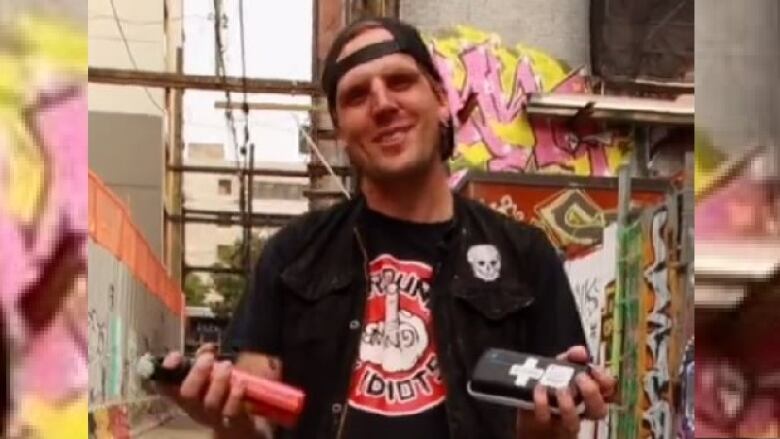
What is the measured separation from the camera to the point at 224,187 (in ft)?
5.43

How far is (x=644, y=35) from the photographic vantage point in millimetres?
1936

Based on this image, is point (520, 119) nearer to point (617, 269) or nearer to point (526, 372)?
point (617, 269)

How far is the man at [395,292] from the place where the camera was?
0.84 m

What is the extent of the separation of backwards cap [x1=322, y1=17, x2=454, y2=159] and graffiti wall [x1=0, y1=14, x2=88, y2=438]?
251mm

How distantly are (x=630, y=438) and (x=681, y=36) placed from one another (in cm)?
58

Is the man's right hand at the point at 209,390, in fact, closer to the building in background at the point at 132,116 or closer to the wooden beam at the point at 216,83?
the building in background at the point at 132,116

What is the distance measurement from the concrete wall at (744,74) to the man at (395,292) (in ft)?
0.77

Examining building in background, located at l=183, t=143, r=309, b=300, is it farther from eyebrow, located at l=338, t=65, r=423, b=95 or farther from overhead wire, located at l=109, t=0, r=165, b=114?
eyebrow, located at l=338, t=65, r=423, b=95

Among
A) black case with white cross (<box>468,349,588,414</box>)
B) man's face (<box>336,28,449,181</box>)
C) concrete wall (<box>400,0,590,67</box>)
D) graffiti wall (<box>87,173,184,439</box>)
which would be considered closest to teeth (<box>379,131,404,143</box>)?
man's face (<box>336,28,449,181</box>)

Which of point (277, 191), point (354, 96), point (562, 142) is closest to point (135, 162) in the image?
point (277, 191)

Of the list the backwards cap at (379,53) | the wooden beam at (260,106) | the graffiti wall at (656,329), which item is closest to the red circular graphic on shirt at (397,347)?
the backwards cap at (379,53)

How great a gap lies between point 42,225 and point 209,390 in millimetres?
176

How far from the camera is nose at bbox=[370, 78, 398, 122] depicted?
83 centimetres

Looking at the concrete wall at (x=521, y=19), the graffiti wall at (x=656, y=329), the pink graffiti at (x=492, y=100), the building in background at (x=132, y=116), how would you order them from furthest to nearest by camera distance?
1. the pink graffiti at (x=492, y=100)
2. the concrete wall at (x=521, y=19)
3. the graffiti wall at (x=656, y=329)
4. the building in background at (x=132, y=116)
